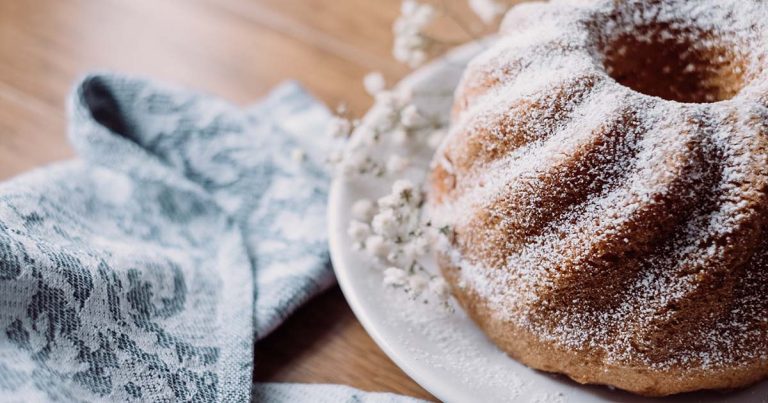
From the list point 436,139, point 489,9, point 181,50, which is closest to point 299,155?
point 436,139

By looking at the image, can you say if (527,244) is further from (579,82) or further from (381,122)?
(381,122)

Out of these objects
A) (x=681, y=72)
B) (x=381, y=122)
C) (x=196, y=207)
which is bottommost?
(x=196, y=207)

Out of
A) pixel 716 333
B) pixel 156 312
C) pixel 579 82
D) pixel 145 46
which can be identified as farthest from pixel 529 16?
pixel 145 46

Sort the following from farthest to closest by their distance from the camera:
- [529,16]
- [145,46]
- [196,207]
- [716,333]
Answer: [145,46]
[196,207]
[529,16]
[716,333]

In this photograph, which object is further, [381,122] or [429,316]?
[381,122]

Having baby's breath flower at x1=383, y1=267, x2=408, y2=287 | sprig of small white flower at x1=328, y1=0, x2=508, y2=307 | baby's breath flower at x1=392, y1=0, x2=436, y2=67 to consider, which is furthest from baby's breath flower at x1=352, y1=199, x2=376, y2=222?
baby's breath flower at x1=392, y1=0, x2=436, y2=67

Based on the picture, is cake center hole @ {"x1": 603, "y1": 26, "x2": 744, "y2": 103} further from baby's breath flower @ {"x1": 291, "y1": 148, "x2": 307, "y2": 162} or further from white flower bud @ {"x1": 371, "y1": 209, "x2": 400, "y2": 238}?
baby's breath flower @ {"x1": 291, "y1": 148, "x2": 307, "y2": 162}

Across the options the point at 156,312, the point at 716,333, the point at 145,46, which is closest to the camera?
the point at 716,333
